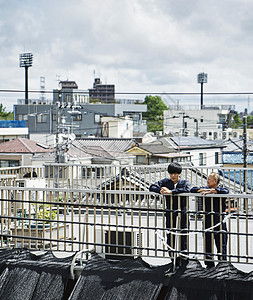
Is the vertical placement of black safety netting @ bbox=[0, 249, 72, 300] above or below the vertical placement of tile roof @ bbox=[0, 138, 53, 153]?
below

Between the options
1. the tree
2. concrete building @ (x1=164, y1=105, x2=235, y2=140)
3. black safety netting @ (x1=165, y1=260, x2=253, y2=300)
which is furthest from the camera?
the tree

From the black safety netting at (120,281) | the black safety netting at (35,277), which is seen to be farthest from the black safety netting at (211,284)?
the black safety netting at (35,277)

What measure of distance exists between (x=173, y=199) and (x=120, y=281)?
50.7 inches

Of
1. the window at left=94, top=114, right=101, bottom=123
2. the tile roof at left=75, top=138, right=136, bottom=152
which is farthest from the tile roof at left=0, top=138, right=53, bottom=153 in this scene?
the window at left=94, top=114, right=101, bottom=123

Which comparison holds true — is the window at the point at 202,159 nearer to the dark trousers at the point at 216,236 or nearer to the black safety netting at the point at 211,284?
the dark trousers at the point at 216,236

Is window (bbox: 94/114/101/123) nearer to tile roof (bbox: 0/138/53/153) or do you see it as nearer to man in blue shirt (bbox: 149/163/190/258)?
tile roof (bbox: 0/138/53/153)

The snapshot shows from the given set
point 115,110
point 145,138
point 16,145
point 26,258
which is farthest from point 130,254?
point 115,110

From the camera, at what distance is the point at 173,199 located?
6645 millimetres

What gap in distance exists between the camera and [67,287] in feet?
21.0

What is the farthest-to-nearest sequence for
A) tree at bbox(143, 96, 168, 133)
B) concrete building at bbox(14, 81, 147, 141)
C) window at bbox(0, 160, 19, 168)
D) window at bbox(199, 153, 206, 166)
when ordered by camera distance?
tree at bbox(143, 96, 168, 133), concrete building at bbox(14, 81, 147, 141), window at bbox(199, 153, 206, 166), window at bbox(0, 160, 19, 168)

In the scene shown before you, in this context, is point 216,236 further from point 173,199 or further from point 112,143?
point 112,143

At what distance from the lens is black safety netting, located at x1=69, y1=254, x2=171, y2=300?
602cm

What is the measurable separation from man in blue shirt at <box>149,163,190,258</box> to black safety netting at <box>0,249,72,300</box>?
143 cm

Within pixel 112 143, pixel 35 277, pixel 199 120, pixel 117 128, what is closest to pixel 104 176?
pixel 35 277
